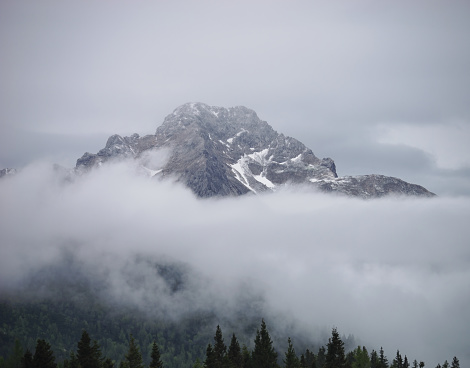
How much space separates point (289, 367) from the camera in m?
93.5

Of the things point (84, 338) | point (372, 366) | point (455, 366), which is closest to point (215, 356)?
point (84, 338)

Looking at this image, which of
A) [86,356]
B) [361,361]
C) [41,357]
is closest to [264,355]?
[86,356]

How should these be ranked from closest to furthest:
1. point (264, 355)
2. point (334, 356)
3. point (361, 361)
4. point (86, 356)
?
point (86, 356) → point (334, 356) → point (264, 355) → point (361, 361)

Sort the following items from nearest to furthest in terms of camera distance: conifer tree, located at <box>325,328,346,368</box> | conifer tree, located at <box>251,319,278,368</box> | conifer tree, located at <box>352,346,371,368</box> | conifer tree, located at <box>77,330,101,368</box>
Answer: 1. conifer tree, located at <box>77,330,101,368</box>
2. conifer tree, located at <box>325,328,346,368</box>
3. conifer tree, located at <box>251,319,278,368</box>
4. conifer tree, located at <box>352,346,371,368</box>

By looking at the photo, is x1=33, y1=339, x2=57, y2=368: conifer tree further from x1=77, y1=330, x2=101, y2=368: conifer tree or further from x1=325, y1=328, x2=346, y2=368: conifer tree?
x1=325, y1=328, x2=346, y2=368: conifer tree

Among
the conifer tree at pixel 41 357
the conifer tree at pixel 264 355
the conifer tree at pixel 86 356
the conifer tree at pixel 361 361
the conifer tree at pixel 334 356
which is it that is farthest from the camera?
the conifer tree at pixel 361 361

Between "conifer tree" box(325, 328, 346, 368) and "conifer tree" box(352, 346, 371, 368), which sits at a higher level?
"conifer tree" box(325, 328, 346, 368)

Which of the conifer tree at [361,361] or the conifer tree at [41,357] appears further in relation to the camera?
the conifer tree at [361,361]

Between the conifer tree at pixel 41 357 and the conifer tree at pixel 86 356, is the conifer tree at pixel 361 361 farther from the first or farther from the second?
the conifer tree at pixel 41 357

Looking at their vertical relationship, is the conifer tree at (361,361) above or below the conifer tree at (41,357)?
below

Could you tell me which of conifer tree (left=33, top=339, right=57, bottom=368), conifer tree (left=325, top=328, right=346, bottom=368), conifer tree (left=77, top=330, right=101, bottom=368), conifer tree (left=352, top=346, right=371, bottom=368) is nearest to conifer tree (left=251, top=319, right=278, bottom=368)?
conifer tree (left=325, top=328, right=346, bottom=368)

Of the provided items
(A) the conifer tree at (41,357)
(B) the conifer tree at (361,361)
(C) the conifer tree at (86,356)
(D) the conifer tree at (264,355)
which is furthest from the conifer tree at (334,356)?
(B) the conifer tree at (361,361)

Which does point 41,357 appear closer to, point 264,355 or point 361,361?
point 264,355

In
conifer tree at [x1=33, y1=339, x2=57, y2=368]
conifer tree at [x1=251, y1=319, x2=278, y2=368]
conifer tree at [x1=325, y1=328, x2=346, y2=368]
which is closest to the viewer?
conifer tree at [x1=33, y1=339, x2=57, y2=368]
